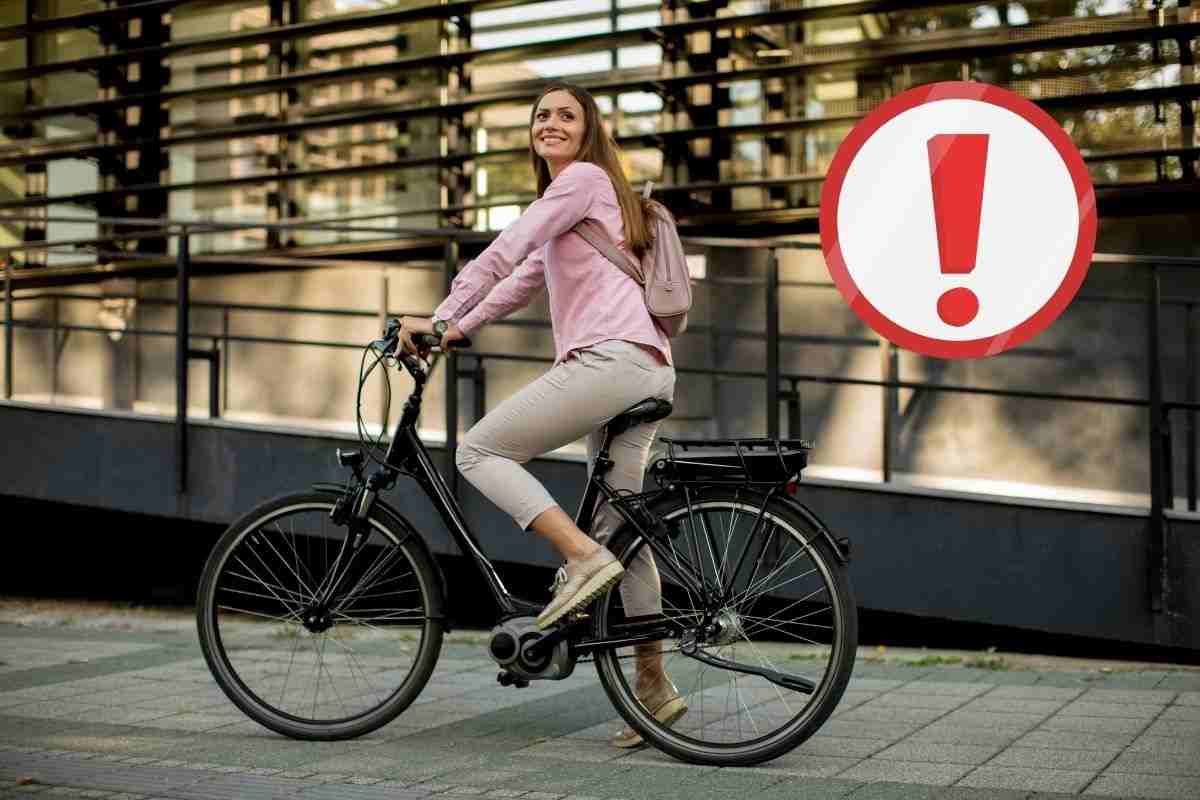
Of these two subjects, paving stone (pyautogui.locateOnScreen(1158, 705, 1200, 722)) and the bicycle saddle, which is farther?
paving stone (pyautogui.locateOnScreen(1158, 705, 1200, 722))

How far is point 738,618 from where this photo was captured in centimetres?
448

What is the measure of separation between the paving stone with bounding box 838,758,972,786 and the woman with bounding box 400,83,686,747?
546mm

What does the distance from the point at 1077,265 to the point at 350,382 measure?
337 inches

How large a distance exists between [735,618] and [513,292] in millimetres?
1194

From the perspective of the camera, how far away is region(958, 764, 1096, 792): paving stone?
4129 millimetres

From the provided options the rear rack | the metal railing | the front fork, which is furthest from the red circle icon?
the metal railing

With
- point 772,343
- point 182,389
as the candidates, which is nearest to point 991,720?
point 772,343

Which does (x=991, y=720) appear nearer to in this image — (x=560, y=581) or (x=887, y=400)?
(x=560, y=581)

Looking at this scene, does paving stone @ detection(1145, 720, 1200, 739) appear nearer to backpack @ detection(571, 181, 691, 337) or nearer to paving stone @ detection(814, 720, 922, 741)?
paving stone @ detection(814, 720, 922, 741)

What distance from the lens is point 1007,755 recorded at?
4562 millimetres

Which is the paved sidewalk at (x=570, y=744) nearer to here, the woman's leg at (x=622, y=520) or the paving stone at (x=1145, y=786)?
the paving stone at (x=1145, y=786)

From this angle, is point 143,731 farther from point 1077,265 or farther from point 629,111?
point 629,111

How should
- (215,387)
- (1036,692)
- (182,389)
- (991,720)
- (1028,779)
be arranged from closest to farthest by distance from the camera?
1. (1028,779)
2. (991,720)
3. (1036,692)
4. (182,389)
5. (215,387)

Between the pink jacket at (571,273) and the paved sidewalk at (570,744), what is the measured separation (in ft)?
3.94
